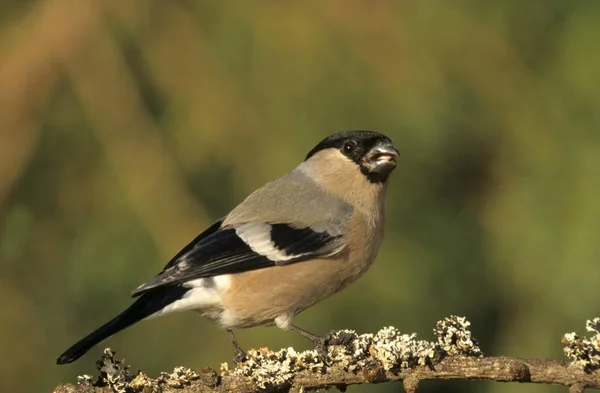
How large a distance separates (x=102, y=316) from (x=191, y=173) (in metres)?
0.76

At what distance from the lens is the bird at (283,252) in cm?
325

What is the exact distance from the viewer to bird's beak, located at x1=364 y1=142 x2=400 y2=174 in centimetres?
355

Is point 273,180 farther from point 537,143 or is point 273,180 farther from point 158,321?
point 537,143

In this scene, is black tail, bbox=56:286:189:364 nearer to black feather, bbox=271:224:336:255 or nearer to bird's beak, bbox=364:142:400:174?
black feather, bbox=271:224:336:255

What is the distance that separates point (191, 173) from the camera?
4133 millimetres

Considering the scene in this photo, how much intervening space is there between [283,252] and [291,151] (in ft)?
2.69

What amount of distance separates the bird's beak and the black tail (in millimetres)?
938

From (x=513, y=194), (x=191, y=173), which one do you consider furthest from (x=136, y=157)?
(x=513, y=194)

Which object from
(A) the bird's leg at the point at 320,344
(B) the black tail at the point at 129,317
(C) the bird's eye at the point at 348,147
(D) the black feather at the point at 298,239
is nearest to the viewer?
(A) the bird's leg at the point at 320,344

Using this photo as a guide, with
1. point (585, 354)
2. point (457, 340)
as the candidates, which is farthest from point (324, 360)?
point (585, 354)

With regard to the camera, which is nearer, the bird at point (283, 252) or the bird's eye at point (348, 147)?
the bird at point (283, 252)

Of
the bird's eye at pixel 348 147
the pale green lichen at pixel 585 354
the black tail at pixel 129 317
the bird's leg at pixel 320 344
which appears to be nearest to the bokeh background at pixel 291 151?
the bird's eye at pixel 348 147

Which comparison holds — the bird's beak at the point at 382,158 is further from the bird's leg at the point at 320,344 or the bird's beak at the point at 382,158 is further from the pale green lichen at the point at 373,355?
the pale green lichen at the point at 373,355

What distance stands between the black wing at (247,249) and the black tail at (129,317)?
0.18ft
